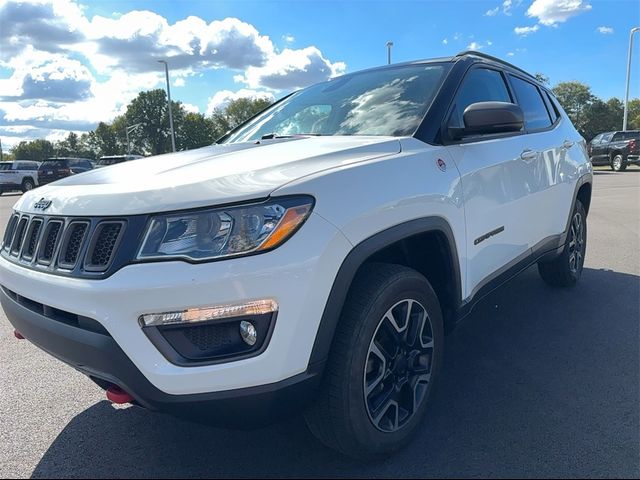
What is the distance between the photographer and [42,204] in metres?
2.27

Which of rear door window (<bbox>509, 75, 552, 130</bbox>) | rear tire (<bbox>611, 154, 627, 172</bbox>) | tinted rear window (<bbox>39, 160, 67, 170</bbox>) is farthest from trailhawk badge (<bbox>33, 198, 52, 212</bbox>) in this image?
rear tire (<bbox>611, 154, 627, 172</bbox>)

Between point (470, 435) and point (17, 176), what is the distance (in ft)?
92.6

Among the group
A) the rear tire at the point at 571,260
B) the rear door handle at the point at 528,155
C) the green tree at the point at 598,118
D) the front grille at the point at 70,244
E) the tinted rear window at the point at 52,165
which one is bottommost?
the rear tire at the point at 571,260

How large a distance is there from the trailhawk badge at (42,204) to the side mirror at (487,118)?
1.97 m

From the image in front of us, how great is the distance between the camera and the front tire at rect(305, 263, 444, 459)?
204 cm

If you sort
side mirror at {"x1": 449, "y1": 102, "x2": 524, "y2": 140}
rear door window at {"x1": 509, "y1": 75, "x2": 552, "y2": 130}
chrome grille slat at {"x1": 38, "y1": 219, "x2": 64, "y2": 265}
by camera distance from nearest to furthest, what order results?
1. chrome grille slat at {"x1": 38, "y1": 219, "x2": 64, "y2": 265}
2. side mirror at {"x1": 449, "y1": 102, "x2": 524, "y2": 140}
3. rear door window at {"x1": 509, "y1": 75, "x2": 552, "y2": 130}

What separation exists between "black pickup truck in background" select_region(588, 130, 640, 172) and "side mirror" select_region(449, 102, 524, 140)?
23503 mm

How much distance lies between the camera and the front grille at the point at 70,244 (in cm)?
186

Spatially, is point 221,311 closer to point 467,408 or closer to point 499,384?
point 467,408

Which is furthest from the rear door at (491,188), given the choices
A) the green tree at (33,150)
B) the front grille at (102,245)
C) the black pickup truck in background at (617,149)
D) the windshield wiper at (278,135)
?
the green tree at (33,150)

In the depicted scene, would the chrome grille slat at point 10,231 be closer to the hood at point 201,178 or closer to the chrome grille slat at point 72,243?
the hood at point 201,178

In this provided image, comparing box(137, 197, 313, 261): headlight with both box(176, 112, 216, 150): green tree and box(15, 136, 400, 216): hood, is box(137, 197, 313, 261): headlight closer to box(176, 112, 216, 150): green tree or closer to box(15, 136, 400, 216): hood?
box(15, 136, 400, 216): hood

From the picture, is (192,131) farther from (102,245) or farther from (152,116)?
(102,245)

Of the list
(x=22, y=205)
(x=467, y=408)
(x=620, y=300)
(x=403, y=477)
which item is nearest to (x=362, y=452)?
(x=403, y=477)
